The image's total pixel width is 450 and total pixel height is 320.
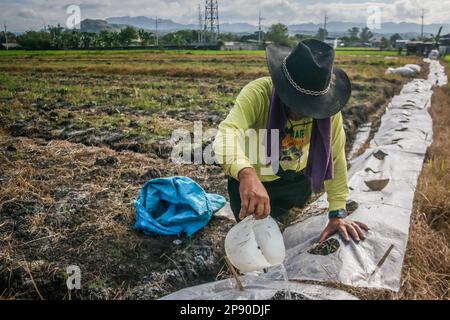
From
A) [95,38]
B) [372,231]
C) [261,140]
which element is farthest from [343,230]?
[95,38]

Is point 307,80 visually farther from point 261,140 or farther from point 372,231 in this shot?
point 372,231

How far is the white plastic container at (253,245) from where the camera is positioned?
4.76 feet

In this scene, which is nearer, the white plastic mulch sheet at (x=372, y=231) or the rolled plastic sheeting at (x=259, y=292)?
the rolled plastic sheeting at (x=259, y=292)

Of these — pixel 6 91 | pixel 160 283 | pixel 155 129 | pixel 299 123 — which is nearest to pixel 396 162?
pixel 299 123

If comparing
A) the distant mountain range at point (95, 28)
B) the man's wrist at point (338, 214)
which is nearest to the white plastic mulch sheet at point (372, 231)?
the man's wrist at point (338, 214)

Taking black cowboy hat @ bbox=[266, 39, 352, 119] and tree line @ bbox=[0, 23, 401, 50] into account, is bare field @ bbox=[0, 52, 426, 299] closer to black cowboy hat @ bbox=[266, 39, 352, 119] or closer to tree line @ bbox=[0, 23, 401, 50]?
black cowboy hat @ bbox=[266, 39, 352, 119]

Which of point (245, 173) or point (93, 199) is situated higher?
point (245, 173)

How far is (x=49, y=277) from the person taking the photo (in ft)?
6.60

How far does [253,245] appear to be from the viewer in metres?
1.47

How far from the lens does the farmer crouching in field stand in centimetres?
149

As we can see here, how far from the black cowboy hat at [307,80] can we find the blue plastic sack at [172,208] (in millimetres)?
1153

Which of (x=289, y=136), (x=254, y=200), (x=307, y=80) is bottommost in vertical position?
(x=254, y=200)

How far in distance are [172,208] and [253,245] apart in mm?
1121

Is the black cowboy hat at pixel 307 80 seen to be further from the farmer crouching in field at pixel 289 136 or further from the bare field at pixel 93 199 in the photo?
the bare field at pixel 93 199
